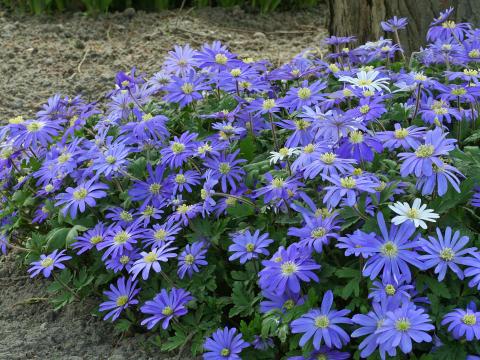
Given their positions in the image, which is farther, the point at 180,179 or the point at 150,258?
the point at 180,179

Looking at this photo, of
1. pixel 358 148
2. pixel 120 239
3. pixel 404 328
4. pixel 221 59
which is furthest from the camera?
pixel 221 59

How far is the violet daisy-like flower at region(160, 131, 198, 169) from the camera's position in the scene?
237 centimetres

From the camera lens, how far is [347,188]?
192 centimetres

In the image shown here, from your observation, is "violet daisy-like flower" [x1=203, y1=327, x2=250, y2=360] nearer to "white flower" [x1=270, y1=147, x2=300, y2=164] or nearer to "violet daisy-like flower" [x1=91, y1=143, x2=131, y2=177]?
"white flower" [x1=270, y1=147, x2=300, y2=164]

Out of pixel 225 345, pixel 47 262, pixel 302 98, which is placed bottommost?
pixel 225 345

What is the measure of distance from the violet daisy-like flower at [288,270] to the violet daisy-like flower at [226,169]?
1.31ft

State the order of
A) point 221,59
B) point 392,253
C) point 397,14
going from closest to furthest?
1. point 392,253
2. point 221,59
3. point 397,14

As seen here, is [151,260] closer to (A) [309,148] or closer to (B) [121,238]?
(B) [121,238]

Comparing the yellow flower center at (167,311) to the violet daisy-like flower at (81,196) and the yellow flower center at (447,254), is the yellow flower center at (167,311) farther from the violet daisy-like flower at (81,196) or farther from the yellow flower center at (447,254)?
the yellow flower center at (447,254)

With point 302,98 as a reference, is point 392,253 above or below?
below

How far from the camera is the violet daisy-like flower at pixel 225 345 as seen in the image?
2045 mm

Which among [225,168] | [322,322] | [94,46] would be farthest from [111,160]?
[94,46]

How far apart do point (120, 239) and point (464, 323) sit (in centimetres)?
106

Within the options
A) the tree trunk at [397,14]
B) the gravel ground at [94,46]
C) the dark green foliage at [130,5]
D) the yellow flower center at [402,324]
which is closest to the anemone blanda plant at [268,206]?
the yellow flower center at [402,324]
